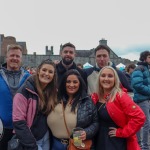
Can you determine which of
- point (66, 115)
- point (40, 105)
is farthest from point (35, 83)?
point (66, 115)

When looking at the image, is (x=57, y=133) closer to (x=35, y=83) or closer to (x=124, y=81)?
(x=35, y=83)

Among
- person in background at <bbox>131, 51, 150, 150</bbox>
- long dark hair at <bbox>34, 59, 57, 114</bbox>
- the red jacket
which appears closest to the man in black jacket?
long dark hair at <bbox>34, 59, 57, 114</bbox>

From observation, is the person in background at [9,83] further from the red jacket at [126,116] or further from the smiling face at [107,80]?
the red jacket at [126,116]

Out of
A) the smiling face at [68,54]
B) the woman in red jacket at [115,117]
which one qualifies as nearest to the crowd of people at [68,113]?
the woman in red jacket at [115,117]

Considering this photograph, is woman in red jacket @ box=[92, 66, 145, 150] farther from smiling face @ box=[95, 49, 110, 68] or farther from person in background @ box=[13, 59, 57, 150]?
smiling face @ box=[95, 49, 110, 68]

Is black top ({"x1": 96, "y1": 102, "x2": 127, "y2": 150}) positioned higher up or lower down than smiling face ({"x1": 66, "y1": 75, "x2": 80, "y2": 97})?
lower down

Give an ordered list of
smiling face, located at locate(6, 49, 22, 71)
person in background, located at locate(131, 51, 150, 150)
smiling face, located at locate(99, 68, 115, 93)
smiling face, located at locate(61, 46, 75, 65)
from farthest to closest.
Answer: person in background, located at locate(131, 51, 150, 150)
smiling face, located at locate(61, 46, 75, 65)
smiling face, located at locate(6, 49, 22, 71)
smiling face, located at locate(99, 68, 115, 93)

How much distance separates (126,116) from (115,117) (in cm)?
14

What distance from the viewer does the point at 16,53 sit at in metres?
4.37

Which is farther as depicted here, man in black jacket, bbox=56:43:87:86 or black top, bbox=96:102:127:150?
man in black jacket, bbox=56:43:87:86

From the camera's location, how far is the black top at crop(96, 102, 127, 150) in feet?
12.3

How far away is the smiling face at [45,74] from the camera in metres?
3.80

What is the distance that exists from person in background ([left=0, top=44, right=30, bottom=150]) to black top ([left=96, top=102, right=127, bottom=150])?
48.3 inches

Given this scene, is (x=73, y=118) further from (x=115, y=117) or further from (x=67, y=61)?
(x=67, y=61)
